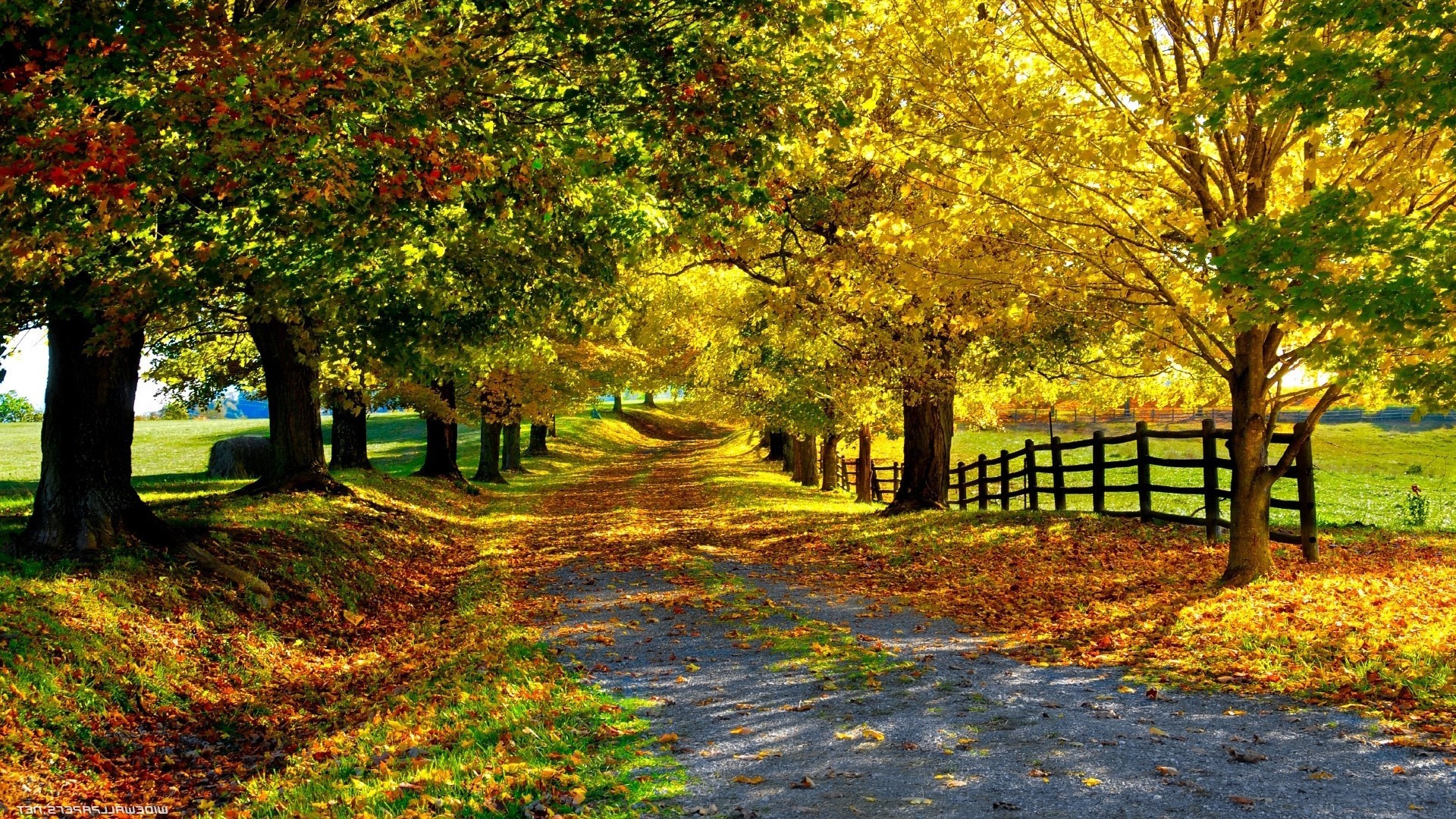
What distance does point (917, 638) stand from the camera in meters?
9.75

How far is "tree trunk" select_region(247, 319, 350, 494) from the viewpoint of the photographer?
18250 millimetres

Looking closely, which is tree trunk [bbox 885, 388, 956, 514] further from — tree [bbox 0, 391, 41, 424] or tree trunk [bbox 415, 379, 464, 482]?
tree [bbox 0, 391, 41, 424]

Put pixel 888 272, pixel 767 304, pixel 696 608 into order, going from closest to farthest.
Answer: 1. pixel 696 608
2. pixel 888 272
3. pixel 767 304

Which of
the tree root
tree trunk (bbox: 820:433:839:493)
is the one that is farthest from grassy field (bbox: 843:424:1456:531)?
the tree root

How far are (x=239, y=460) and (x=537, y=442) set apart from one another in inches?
814

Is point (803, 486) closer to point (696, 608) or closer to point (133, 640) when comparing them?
point (696, 608)

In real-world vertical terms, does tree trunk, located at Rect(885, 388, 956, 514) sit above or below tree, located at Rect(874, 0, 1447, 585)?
below

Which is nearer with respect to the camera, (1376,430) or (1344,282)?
(1344,282)

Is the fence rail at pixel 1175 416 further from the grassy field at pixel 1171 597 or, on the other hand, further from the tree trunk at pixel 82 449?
the tree trunk at pixel 82 449

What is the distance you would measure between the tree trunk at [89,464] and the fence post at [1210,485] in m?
13.0

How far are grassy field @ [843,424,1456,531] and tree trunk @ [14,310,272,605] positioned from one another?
53.6 feet

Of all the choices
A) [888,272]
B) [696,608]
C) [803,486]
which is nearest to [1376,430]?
[803,486]

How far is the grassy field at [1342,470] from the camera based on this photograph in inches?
974

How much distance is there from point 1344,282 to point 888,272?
7791 millimetres
